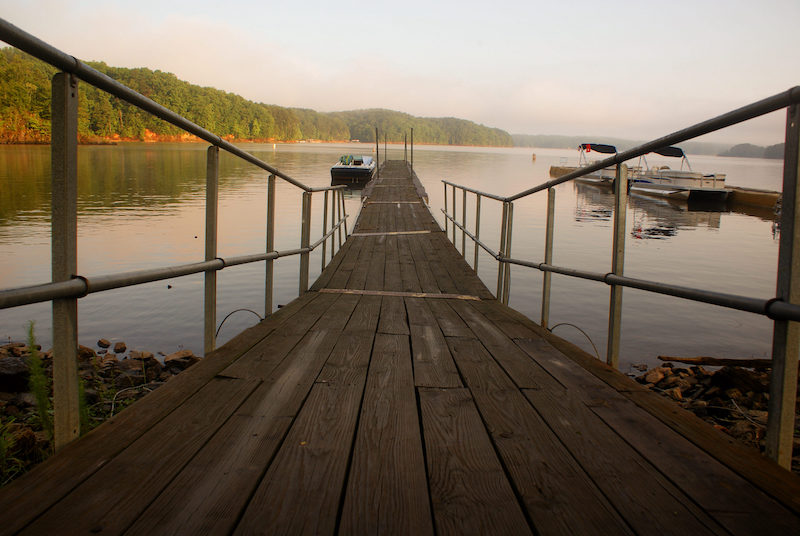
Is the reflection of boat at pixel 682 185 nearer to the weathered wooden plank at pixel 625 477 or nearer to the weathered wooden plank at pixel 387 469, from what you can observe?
the weathered wooden plank at pixel 625 477

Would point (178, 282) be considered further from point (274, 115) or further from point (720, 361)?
point (274, 115)

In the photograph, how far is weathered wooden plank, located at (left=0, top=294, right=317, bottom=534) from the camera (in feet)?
3.69

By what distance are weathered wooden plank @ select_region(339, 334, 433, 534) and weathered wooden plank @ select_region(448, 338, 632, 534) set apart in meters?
0.24

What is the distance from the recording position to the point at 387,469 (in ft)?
4.43

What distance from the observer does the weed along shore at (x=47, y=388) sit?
2.22 m

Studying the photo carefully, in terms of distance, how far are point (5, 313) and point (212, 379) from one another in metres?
6.18

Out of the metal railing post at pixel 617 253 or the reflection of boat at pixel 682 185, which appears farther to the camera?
the reflection of boat at pixel 682 185

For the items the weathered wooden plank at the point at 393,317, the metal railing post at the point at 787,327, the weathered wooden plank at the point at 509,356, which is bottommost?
the weathered wooden plank at the point at 393,317

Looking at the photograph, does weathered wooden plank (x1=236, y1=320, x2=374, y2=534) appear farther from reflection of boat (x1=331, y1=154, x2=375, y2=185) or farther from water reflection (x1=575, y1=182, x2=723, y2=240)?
reflection of boat (x1=331, y1=154, x2=375, y2=185)

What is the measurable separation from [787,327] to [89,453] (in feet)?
6.13

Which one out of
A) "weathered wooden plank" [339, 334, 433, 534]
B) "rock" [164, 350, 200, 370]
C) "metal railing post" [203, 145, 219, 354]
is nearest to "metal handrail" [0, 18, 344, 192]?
"metal railing post" [203, 145, 219, 354]

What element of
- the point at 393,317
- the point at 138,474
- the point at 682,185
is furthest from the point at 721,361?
the point at 682,185

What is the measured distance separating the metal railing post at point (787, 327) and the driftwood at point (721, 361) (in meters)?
4.30

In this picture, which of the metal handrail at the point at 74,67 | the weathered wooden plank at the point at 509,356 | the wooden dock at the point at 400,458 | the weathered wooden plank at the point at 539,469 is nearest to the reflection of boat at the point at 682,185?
the weathered wooden plank at the point at 509,356
